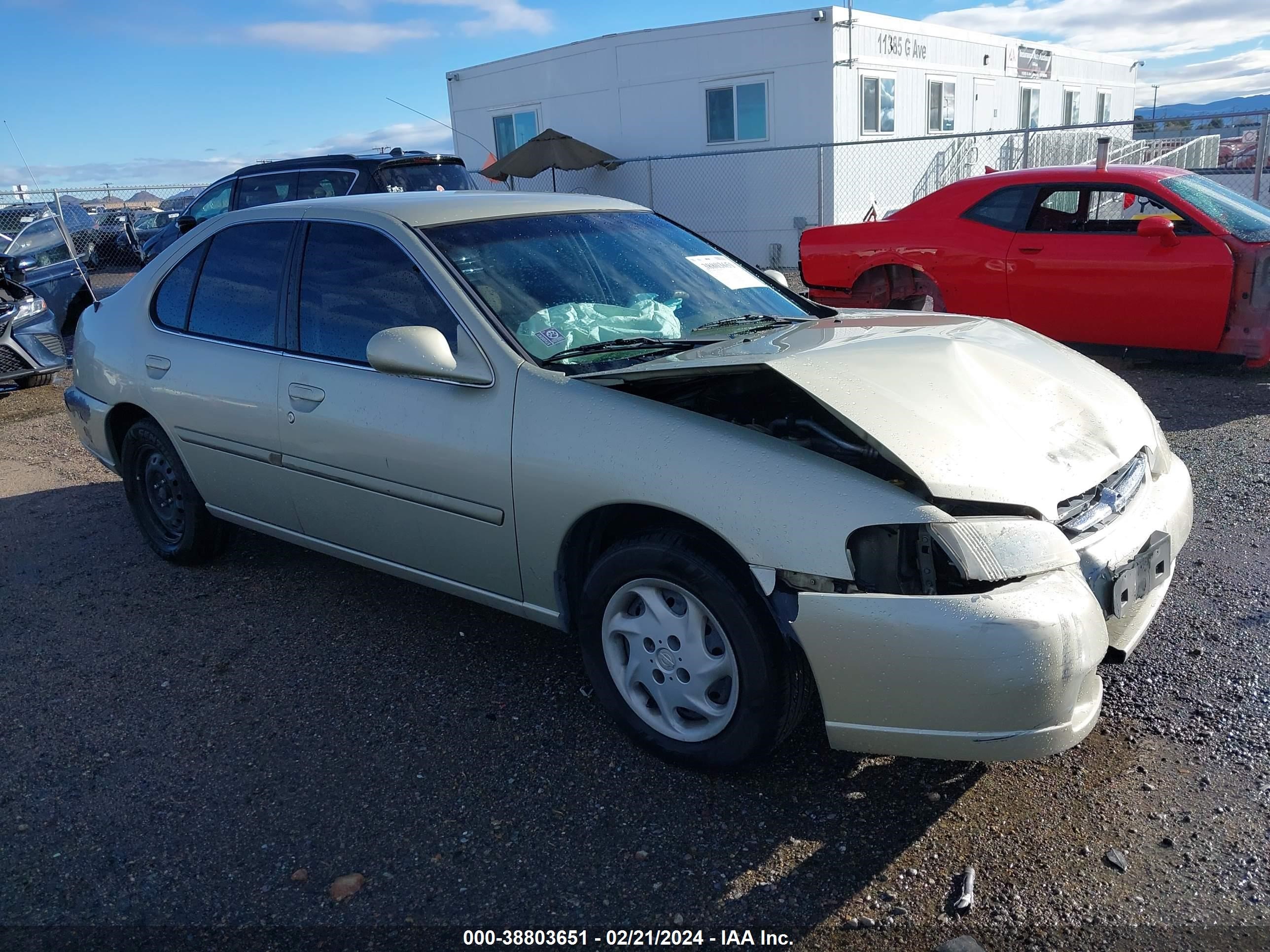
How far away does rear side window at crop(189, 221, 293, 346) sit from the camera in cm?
396

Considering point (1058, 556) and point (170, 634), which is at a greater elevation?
point (1058, 556)

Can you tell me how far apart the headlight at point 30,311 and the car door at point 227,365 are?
6.31 meters

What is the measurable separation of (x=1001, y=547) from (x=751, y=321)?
64.1 inches

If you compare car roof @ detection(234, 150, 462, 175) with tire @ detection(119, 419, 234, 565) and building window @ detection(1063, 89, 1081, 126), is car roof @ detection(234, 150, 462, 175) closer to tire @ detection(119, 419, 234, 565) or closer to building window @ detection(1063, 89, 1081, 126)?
tire @ detection(119, 419, 234, 565)

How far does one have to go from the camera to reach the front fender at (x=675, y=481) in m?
2.47

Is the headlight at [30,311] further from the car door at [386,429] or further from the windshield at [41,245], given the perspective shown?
the car door at [386,429]

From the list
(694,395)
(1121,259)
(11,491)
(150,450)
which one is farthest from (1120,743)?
(11,491)

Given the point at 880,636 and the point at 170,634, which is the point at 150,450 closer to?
the point at 170,634

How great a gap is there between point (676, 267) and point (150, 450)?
2733 millimetres

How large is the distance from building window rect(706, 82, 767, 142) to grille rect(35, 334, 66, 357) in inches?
419

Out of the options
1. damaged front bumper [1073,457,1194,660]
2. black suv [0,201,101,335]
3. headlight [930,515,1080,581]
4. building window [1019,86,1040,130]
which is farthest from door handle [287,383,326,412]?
building window [1019,86,1040,130]

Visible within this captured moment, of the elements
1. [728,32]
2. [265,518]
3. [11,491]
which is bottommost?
[11,491]

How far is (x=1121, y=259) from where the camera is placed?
23.4ft

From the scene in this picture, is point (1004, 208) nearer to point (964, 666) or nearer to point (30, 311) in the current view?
point (964, 666)
